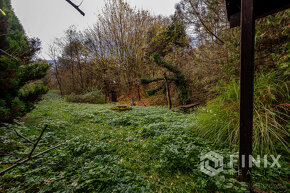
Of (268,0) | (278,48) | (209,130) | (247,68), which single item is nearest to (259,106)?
(209,130)

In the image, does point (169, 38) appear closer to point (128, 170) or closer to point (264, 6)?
point (264, 6)

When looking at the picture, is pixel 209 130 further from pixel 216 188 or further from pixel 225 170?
pixel 216 188

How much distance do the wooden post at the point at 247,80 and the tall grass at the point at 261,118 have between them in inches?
27.2

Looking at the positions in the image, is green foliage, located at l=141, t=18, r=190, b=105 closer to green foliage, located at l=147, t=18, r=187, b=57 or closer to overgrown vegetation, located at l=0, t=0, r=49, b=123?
green foliage, located at l=147, t=18, r=187, b=57

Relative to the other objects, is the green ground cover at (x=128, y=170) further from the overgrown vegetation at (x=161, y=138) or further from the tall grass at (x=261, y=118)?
the tall grass at (x=261, y=118)

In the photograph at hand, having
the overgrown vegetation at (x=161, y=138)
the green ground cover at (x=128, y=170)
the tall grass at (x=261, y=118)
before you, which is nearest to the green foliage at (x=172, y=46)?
the overgrown vegetation at (x=161, y=138)

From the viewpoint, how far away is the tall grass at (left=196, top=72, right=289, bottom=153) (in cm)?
199

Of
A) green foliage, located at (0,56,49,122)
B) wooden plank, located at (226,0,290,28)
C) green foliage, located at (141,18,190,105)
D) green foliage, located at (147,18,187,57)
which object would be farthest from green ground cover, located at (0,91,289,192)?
green foliage, located at (147,18,187,57)

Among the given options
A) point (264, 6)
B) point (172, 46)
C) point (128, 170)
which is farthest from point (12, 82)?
point (172, 46)

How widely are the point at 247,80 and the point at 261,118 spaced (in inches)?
50.1

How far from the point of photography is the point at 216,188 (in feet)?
4.86

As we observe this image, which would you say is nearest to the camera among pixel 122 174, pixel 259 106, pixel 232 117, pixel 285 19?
pixel 122 174

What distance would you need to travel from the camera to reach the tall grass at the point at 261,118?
1988 mm

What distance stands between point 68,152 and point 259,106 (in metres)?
3.63
